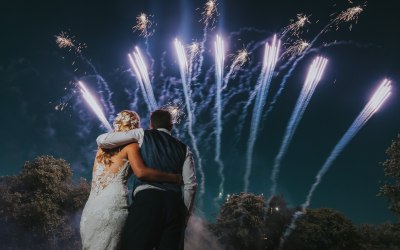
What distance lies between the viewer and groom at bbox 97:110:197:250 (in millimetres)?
3613

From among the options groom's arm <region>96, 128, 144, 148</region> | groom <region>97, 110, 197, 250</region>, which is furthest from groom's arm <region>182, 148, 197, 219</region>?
groom's arm <region>96, 128, 144, 148</region>

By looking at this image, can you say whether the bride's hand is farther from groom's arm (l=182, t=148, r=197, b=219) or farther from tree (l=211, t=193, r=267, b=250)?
tree (l=211, t=193, r=267, b=250)

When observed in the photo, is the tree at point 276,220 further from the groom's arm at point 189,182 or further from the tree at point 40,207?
the groom's arm at point 189,182

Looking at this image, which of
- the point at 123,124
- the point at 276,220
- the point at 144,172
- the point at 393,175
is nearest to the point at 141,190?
the point at 144,172

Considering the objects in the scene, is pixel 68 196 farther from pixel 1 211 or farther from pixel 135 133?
pixel 135 133

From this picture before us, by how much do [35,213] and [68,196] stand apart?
16.1 feet

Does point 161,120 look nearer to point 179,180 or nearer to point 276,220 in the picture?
point 179,180

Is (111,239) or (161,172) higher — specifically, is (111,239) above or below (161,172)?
below

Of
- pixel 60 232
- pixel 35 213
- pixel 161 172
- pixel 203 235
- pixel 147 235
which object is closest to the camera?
pixel 147 235

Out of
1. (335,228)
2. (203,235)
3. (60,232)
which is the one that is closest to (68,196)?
(60,232)

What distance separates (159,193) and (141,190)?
0.72 ft

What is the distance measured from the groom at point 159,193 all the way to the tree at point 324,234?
41040 millimetres

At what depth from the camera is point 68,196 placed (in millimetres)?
43344

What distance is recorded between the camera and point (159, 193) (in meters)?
3.85
